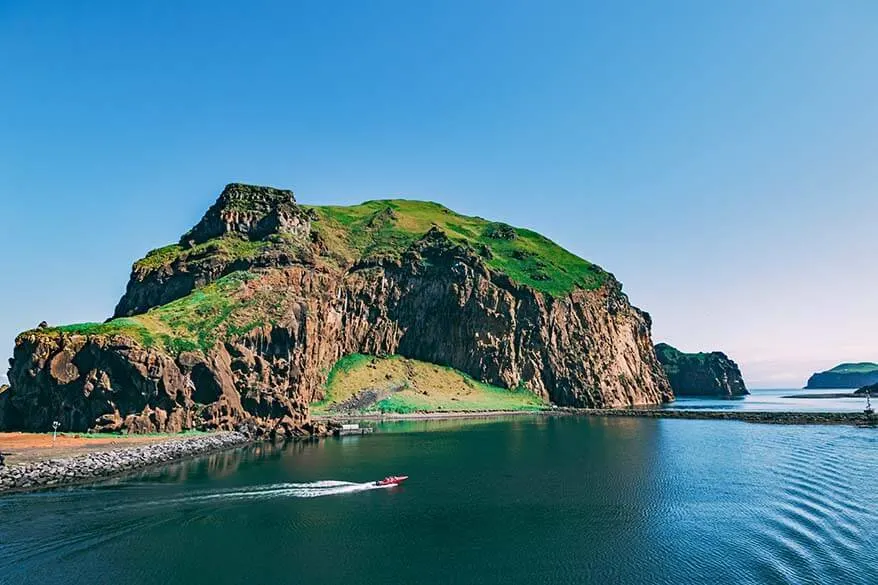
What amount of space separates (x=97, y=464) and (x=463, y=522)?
4873 centimetres

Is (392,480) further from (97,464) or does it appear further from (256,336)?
(256,336)

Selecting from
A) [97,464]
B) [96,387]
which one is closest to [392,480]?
[97,464]

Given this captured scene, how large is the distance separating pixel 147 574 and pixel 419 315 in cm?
16308

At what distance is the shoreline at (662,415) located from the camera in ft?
442

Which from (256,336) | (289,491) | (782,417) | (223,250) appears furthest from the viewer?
(223,250)

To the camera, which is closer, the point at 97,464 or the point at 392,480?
the point at 392,480

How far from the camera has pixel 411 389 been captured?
17012 centimetres

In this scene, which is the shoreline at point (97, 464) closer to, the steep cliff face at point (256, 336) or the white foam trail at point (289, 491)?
the steep cliff face at point (256, 336)

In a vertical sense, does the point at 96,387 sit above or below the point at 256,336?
below

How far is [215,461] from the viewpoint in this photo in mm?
77125

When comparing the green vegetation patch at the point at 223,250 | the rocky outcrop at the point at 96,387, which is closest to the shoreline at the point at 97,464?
the rocky outcrop at the point at 96,387

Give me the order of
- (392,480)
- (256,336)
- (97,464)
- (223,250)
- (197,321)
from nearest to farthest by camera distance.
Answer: (392,480) → (97,464) → (197,321) → (256,336) → (223,250)

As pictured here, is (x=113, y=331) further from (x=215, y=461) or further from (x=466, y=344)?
(x=466, y=344)

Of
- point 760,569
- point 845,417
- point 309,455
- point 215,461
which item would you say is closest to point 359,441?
point 309,455
